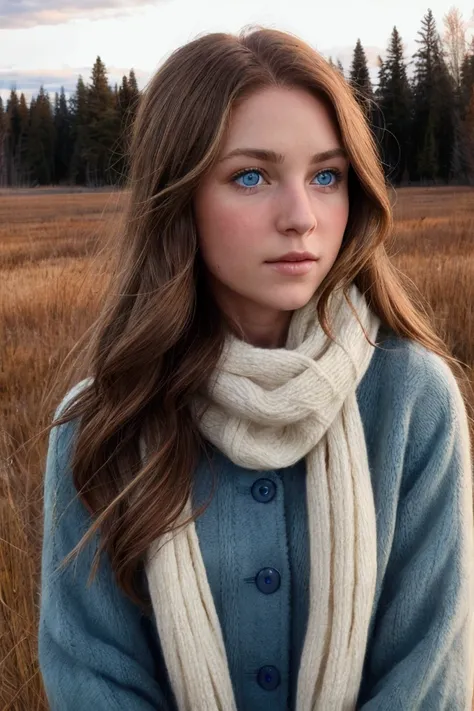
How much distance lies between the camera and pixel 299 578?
151 cm

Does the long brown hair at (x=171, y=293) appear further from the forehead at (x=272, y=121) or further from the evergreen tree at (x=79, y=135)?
the evergreen tree at (x=79, y=135)

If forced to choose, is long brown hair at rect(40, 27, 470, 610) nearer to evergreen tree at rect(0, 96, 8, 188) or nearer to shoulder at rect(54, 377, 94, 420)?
shoulder at rect(54, 377, 94, 420)

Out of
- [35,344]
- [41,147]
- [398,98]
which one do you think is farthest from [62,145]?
[35,344]

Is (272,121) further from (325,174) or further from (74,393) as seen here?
(74,393)

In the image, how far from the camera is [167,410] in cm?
153

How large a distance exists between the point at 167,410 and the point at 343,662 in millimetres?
528

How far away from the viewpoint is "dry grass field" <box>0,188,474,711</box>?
2.26 metres

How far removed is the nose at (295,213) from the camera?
53.2 inches

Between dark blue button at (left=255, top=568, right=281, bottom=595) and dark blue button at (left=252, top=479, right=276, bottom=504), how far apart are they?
0.12 m

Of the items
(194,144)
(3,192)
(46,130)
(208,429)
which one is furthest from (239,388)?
(46,130)

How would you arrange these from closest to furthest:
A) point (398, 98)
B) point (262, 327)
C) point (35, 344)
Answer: point (262, 327), point (35, 344), point (398, 98)

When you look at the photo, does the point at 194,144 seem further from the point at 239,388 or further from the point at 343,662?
the point at 343,662

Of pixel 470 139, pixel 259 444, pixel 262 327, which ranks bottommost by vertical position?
pixel 259 444

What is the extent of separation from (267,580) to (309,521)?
0.12 metres
